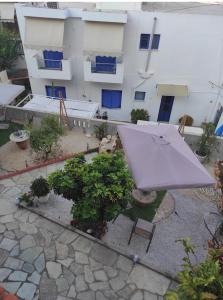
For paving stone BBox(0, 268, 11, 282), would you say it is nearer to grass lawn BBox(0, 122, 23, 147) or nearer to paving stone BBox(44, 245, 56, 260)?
paving stone BBox(44, 245, 56, 260)

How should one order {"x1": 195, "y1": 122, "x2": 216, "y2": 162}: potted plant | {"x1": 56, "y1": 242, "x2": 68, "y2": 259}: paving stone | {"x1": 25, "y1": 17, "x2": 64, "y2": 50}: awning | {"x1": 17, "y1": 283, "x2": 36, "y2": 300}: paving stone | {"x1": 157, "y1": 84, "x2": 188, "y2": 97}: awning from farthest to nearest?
{"x1": 157, "y1": 84, "x2": 188, "y2": 97}: awning, {"x1": 25, "y1": 17, "x2": 64, "y2": 50}: awning, {"x1": 195, "y1": 122, "x2": 216, "y2": 162}: potted plant, {"x1": 56, "y1": 242, "x2": 68, "y2": 259}: paving stone, {"x1": 17, "y1": 283, "x2": 36, "y2": 300}: paving stone

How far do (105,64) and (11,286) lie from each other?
17.3 meters

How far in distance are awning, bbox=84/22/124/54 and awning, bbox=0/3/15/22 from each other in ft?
40.4

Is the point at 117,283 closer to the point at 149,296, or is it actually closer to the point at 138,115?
the point at 149,296

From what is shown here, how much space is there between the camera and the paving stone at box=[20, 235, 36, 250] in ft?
29.7

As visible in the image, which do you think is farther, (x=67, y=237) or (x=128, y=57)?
(x=128, y=57)

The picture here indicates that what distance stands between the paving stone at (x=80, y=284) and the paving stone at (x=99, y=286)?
0.20 meters

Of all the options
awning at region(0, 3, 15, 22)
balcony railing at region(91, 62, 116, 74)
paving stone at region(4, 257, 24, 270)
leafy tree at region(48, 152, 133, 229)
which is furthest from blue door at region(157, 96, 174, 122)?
paving stone at region(4, 257, 24, 270)

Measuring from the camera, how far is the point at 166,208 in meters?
11.6

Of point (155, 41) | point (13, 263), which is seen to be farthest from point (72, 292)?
point (155, 41)

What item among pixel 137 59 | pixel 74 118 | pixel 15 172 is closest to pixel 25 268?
pixel 15 172

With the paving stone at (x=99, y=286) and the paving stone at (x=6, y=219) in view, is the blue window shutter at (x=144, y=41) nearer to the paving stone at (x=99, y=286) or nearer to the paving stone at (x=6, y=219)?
the paving stone at (x=6, y=219)

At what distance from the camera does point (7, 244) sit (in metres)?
9.05

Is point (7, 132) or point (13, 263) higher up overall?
point (13, 263)
